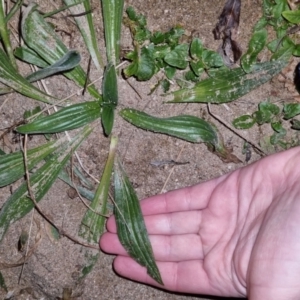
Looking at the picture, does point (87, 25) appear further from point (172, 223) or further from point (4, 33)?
point (172, 223)

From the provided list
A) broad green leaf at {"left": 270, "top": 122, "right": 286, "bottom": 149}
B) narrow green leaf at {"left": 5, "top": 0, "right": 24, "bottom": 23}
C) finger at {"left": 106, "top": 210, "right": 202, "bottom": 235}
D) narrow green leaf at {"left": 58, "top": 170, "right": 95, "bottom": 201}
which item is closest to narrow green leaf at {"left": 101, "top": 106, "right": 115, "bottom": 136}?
narrow green leaf at {"left": 58, "top": 170, "right": 95, "bottom": 201}

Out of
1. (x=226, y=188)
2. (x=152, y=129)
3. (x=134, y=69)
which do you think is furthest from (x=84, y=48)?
(x=226, y=188)

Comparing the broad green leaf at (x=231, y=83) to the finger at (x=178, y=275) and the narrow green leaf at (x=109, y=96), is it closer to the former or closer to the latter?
the narrow green leaf at (x=109, y=96)

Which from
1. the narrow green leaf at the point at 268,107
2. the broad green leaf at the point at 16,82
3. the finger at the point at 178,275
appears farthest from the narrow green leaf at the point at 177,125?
the finger at the point at 178,275

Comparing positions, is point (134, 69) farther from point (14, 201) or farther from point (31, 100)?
point (14, 201)

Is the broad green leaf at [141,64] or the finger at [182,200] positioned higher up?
the broad green leaf at [141,64]

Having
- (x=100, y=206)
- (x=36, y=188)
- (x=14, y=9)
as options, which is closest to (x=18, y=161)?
(x=36, y=188)

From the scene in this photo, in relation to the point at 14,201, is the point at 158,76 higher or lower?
higher
